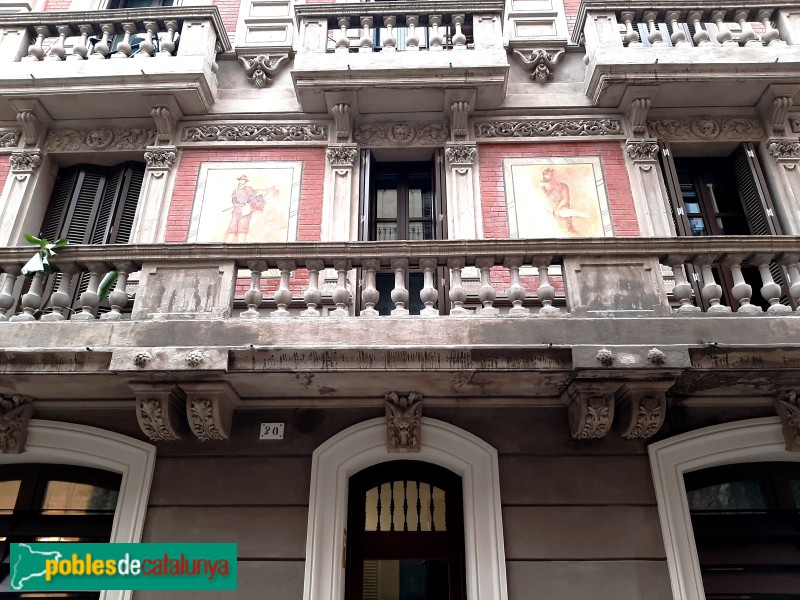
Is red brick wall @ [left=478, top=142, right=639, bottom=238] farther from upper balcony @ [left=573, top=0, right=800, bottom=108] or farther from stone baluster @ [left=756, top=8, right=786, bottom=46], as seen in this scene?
stone baluster @ [left=756, top=8, right=786, bottom=46]

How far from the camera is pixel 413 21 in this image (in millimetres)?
7781

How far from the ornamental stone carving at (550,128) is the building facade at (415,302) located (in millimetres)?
37

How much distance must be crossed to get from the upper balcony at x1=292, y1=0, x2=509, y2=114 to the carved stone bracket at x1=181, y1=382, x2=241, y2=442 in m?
4.04

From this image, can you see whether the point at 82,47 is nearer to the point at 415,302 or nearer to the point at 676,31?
the point at 415,302

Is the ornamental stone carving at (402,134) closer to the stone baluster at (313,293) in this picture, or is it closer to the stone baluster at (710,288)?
the stone baluster at (313,293)

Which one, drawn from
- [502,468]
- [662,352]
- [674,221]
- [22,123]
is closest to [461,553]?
[502,468]

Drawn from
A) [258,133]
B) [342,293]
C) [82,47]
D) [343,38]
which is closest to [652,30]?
[343,38]

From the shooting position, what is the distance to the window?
541cm

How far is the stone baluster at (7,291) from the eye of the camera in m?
5.25

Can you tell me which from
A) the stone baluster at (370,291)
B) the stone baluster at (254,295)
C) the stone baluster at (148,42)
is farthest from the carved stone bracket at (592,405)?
the stone baluster at (148,42)

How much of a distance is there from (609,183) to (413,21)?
331 cm

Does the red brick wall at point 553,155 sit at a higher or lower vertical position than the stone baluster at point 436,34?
lower

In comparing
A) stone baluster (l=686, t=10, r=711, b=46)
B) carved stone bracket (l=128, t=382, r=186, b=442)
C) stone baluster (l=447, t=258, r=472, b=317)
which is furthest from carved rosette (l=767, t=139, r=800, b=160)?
carved stone bracket (l=128, t=382, r=186, b=442)

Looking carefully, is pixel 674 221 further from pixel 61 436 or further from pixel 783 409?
pixel 61 436
